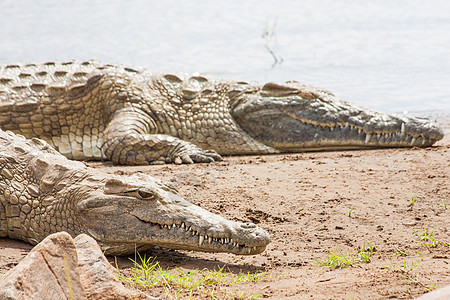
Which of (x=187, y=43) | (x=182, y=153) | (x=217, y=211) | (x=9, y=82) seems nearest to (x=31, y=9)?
(x=187, y=43)

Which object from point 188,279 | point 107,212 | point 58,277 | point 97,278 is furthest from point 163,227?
point 58,277

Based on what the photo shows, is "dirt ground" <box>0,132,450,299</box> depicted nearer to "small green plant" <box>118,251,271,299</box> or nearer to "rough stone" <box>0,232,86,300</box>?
"small green plant" <box>118,251,271,299</box>

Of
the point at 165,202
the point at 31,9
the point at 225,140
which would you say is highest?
the point at 165,202

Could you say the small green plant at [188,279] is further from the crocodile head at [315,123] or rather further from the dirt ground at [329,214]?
the crocodile head at [315,123]

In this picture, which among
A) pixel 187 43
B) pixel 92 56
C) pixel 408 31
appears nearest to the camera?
pixel 92 56

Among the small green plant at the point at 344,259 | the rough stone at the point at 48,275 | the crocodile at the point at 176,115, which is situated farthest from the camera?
the crocodile at the point at 176,115

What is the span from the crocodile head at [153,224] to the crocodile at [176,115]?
3.39m

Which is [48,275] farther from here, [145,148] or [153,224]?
[145,148]

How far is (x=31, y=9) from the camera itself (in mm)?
24734

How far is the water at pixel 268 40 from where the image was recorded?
43.6 feet

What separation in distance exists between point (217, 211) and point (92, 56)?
11.3m

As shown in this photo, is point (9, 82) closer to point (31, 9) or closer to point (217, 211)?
point (217, 211)

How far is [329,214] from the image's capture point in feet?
17.0

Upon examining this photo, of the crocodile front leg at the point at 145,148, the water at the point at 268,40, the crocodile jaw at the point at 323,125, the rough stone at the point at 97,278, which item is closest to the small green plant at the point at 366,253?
the rough stone at the point at 97,278
